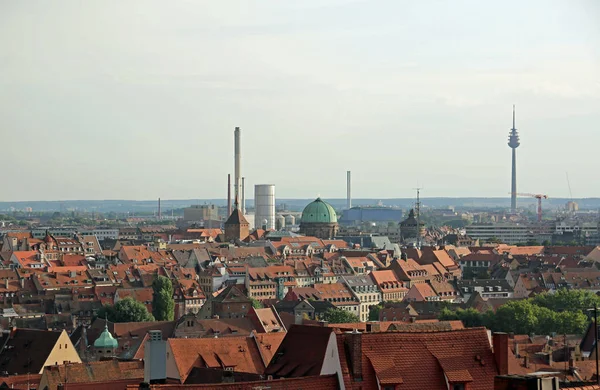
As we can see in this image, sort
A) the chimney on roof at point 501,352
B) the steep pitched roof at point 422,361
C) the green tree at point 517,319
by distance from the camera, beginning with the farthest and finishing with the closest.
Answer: the green tree at point 517,319 < the chimney on roof at point 501,352 < the steep pitched roof at point 422,361

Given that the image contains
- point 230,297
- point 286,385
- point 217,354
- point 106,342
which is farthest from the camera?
point 230,297

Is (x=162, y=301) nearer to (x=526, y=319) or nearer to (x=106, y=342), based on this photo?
(x=526, y=319)

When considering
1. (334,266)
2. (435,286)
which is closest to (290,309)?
(435,286)

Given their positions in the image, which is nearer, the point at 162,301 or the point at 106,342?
the point at 106,342

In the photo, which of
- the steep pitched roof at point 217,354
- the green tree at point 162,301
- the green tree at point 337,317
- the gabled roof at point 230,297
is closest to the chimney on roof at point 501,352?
the steep pitched roof at point 217,354

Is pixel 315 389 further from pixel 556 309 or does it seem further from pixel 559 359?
pixel 556 309

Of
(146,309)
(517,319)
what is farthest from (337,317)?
(517,319)

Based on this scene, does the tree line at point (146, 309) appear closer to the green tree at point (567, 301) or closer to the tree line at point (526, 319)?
the tree line at point (526, 319)
